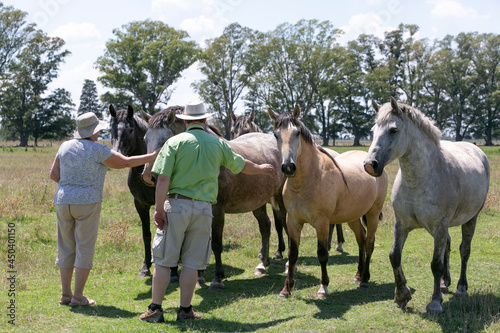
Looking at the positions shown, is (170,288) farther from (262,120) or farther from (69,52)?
(69,52)

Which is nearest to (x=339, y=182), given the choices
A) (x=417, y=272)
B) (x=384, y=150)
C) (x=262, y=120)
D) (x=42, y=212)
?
(x=384, y=150)

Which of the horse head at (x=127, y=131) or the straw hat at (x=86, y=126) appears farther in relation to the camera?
the horse head at (x=127, y=131)

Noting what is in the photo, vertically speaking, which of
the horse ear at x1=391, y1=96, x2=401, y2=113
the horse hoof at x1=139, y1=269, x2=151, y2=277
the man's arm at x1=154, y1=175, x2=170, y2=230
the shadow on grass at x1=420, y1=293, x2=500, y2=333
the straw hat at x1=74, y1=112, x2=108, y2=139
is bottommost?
the horse hoof at x1=139, y1=269, x2=151, y2=277

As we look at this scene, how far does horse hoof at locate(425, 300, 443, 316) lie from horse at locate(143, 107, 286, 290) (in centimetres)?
281

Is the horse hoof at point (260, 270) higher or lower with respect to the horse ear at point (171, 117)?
lower

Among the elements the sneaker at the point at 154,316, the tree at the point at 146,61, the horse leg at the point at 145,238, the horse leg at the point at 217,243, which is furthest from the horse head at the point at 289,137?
the tree at the point at 146,61

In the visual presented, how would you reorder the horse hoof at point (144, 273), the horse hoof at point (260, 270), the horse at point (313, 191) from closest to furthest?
the horse at point (313, 191)
the horse hoof at point (144, 273)
the horse hoof at point (260, 270)

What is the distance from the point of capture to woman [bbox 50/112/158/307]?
4848mm

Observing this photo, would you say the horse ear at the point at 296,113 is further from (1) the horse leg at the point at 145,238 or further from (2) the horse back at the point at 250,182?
(1) the horse leg at the point at 145,238

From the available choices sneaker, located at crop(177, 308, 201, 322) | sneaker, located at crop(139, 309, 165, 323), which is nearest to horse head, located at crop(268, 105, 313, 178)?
sneaker, located at crop(177, 308, 201, 322)

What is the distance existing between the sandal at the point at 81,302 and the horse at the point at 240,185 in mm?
1629

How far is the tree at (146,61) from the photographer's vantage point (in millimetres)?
48469

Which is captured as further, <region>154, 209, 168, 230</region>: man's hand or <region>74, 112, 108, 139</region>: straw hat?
<region>74, 112, 108, 139</region>: straw hat

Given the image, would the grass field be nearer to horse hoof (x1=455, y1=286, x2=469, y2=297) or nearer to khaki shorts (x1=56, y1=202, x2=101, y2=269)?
horse hoof (x1=455, y1=286, x2=469, y2=297)
